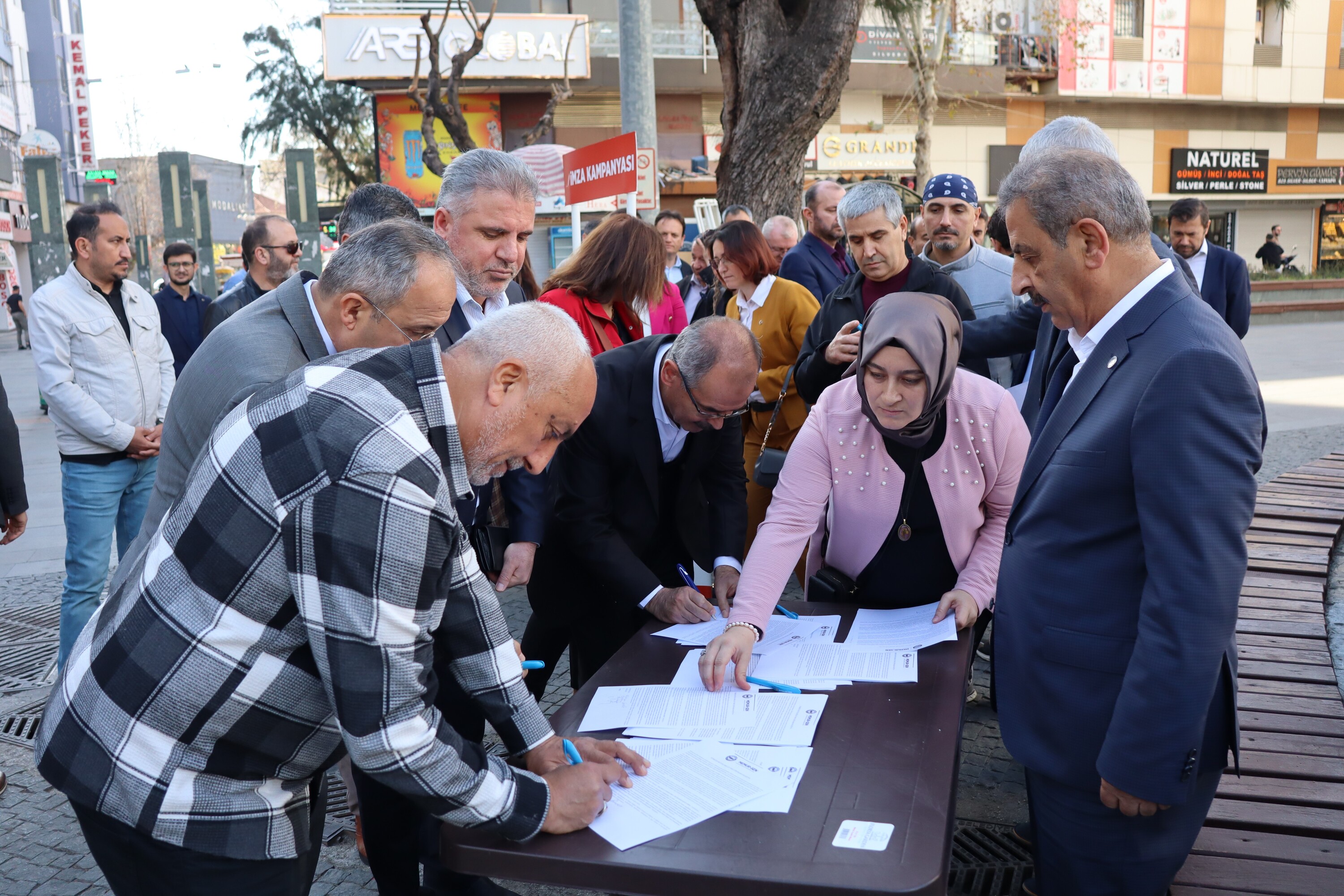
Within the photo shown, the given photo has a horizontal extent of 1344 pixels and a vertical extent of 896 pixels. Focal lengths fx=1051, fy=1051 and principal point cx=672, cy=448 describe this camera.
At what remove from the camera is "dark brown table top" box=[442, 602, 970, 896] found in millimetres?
1488

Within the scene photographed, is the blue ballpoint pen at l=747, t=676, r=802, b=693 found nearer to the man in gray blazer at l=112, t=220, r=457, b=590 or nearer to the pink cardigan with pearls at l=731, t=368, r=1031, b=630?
the pink cardigan with pearls at l=731, t=368, r=1031, b=630

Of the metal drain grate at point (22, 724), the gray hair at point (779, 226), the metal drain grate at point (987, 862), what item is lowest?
the metal drain grate at point (22, 724)

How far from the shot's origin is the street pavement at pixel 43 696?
3.04 metres

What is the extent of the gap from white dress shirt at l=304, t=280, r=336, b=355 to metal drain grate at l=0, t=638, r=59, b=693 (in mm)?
2968

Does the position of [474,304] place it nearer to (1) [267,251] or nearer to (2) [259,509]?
(2) [259,509]

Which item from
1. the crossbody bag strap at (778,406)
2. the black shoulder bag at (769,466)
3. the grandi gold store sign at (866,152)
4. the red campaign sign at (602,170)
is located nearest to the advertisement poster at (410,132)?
the grandi gold store sign at (866,152)

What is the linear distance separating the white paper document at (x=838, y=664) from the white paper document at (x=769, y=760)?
1.15 ft

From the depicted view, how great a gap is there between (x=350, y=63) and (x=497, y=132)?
353 cm

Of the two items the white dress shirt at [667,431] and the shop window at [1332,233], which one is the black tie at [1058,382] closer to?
the white dress shirt at [667,431]

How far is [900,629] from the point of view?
2539mm

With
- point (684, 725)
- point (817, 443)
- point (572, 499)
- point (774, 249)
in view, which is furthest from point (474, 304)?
point (774, 249)

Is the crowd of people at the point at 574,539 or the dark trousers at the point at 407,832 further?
the dark trousers at the point at 407,832

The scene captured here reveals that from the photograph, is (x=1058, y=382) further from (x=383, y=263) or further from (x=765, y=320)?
(x=765, y=320)

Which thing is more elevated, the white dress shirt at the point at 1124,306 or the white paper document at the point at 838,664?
the white dress shirt at the point at 1124,306
